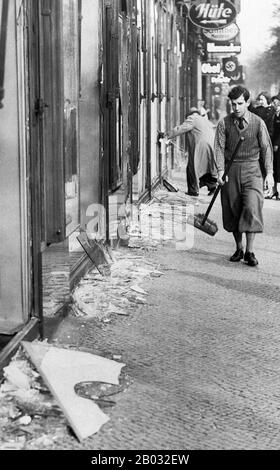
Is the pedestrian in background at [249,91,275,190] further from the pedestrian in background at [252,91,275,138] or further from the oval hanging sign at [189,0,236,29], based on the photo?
A: the oval hanging sign at [189,0,236,29]

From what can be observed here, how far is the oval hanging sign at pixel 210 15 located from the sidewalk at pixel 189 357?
11.2 metres

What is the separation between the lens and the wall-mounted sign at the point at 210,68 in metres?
A: 34.7

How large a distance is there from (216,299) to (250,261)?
5.85ft

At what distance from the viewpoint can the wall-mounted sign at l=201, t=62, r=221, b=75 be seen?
3472 centimetres

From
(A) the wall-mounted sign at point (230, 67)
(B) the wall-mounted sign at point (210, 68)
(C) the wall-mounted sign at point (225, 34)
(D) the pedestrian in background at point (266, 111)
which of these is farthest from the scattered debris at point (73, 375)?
(A) the wall-mounted sign at point (230, 67)

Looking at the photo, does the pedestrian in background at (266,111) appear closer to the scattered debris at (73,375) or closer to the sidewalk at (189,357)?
the sidewalk at (189,357)

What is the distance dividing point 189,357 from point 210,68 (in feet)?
97.8

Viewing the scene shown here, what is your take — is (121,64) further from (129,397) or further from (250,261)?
(129,397)

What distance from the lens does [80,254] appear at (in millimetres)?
8289

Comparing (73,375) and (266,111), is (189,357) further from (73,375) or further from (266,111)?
(266,111)

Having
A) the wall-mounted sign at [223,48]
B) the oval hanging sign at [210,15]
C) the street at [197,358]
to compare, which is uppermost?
the oval hanging sign at [210,15]

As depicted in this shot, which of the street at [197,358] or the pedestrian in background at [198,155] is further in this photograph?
the pedestrian in background at [198,155]

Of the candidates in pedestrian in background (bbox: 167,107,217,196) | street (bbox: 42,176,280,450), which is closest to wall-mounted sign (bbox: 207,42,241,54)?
pedestrian in background (bbox: 167,107,217,196)

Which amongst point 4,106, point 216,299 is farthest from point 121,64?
point 4,106
